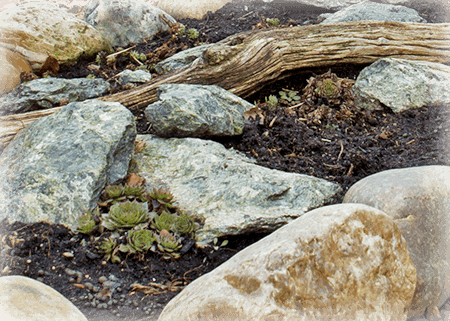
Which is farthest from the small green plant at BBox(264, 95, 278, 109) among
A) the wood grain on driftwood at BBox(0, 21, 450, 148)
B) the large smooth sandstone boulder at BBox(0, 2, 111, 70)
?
the large smooth sandstone boulder at BBox(0, 2, 111, 70)

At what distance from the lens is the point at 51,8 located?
741 cm

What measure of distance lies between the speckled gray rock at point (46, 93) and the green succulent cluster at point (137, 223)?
93.9 inches

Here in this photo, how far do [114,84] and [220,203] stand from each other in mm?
3514

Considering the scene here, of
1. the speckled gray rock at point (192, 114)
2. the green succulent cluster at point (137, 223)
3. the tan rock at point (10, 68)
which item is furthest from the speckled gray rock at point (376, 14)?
the tan rock at point (10, 68)

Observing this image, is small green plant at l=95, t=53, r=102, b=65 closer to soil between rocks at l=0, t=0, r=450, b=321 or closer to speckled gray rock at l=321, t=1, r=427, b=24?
soil between rocks at l=0, t=0, r=450, b=321

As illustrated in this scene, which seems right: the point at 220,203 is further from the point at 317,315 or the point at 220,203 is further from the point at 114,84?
the point at 114,84

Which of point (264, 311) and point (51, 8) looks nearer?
point (264, 311)

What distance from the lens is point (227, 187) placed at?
14.5ft

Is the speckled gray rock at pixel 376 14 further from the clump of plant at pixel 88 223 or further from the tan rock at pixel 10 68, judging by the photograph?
the clump of plant at pixel 88 223

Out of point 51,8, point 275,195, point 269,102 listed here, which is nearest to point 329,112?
point 269,102

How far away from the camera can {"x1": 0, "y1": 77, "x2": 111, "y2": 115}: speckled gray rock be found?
6.00 meters

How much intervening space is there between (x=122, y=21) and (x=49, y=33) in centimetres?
156

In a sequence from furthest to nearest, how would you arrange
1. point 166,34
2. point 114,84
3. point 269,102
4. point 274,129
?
point 166,34, point 114,84, point 269,102, point 274,129

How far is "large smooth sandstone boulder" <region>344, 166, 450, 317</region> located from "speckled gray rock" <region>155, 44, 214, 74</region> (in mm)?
4117
